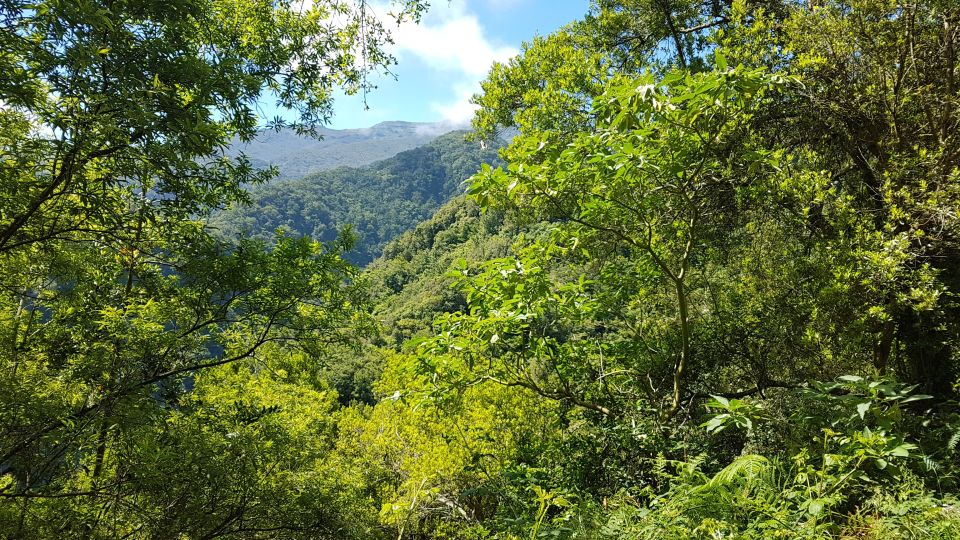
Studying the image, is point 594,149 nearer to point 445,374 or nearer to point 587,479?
point 445,374

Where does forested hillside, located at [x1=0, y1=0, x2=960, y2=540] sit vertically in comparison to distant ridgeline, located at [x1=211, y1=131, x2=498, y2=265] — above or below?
below

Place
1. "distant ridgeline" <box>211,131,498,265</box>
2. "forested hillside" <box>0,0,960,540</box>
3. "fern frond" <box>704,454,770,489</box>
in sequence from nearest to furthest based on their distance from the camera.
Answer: "fern frond" <box>704,454,770,489</box>, "forested hillside" <box>0,0,960,540</box>, "distant ridgeline" <box>211,131,498,265</box>

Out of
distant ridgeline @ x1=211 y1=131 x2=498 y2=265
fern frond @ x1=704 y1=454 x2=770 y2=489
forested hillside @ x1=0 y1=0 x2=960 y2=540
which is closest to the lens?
fern frond @ x1=704 y1=454 x2=770 y2=489

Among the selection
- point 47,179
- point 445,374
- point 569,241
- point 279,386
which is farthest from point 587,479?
point 279,386

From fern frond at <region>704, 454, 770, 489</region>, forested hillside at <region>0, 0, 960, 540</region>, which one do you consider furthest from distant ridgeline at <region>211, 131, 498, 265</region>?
fern frond at <region>704, 454, 770, 489</region>

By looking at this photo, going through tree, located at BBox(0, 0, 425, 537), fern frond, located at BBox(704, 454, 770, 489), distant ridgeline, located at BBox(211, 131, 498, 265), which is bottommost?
fern frond, located at BBox(704, 454, 770, 489)

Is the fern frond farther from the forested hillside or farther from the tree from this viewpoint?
the tree

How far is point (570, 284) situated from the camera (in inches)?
138

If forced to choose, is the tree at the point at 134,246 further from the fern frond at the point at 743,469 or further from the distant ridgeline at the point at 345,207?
the distant ridgeline at the point at 345,207

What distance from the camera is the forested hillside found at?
2.55 metres

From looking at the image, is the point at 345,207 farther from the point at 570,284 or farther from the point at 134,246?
the point at 570,284

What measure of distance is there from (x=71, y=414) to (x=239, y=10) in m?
4.37

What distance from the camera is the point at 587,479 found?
3889mm

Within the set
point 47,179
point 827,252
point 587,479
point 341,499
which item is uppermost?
point 47,179
